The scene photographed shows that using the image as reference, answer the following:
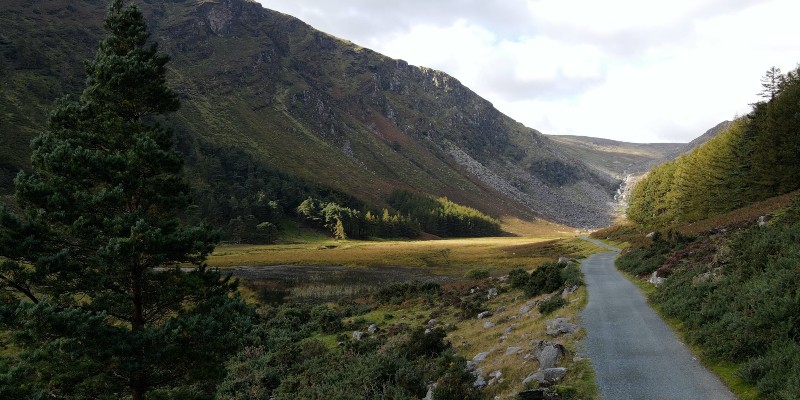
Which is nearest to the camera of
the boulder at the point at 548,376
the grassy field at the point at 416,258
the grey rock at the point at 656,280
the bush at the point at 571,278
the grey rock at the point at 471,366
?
the boulder at the point at 548,376

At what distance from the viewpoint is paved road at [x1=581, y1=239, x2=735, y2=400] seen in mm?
10562

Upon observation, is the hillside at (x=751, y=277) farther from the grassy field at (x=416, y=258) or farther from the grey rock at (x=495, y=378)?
the grassy field at (x=416, y=258)

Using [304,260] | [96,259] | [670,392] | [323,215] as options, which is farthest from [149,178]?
[323,215]

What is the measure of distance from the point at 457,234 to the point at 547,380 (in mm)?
171579

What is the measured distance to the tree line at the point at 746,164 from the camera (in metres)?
41.0

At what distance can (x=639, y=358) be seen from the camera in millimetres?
13180

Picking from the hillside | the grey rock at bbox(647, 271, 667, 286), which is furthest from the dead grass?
the grey rock at bbox(647, 271, 667, 286)

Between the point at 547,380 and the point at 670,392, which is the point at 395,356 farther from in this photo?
the point at 670,392

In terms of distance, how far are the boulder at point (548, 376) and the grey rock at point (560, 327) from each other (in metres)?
4.89

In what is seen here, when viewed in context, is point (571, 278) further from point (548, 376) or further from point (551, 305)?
point (548, 376)

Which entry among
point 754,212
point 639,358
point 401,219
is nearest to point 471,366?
point 639,358

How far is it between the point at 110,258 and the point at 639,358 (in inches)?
637

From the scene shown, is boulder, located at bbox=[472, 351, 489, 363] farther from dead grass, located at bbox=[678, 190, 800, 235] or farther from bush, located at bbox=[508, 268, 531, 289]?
dead grass, located at bbox=[678, 190, 800, 235]

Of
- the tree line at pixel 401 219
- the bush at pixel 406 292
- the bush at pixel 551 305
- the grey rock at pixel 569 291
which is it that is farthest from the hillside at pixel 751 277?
the tree line at pixel 401 219
